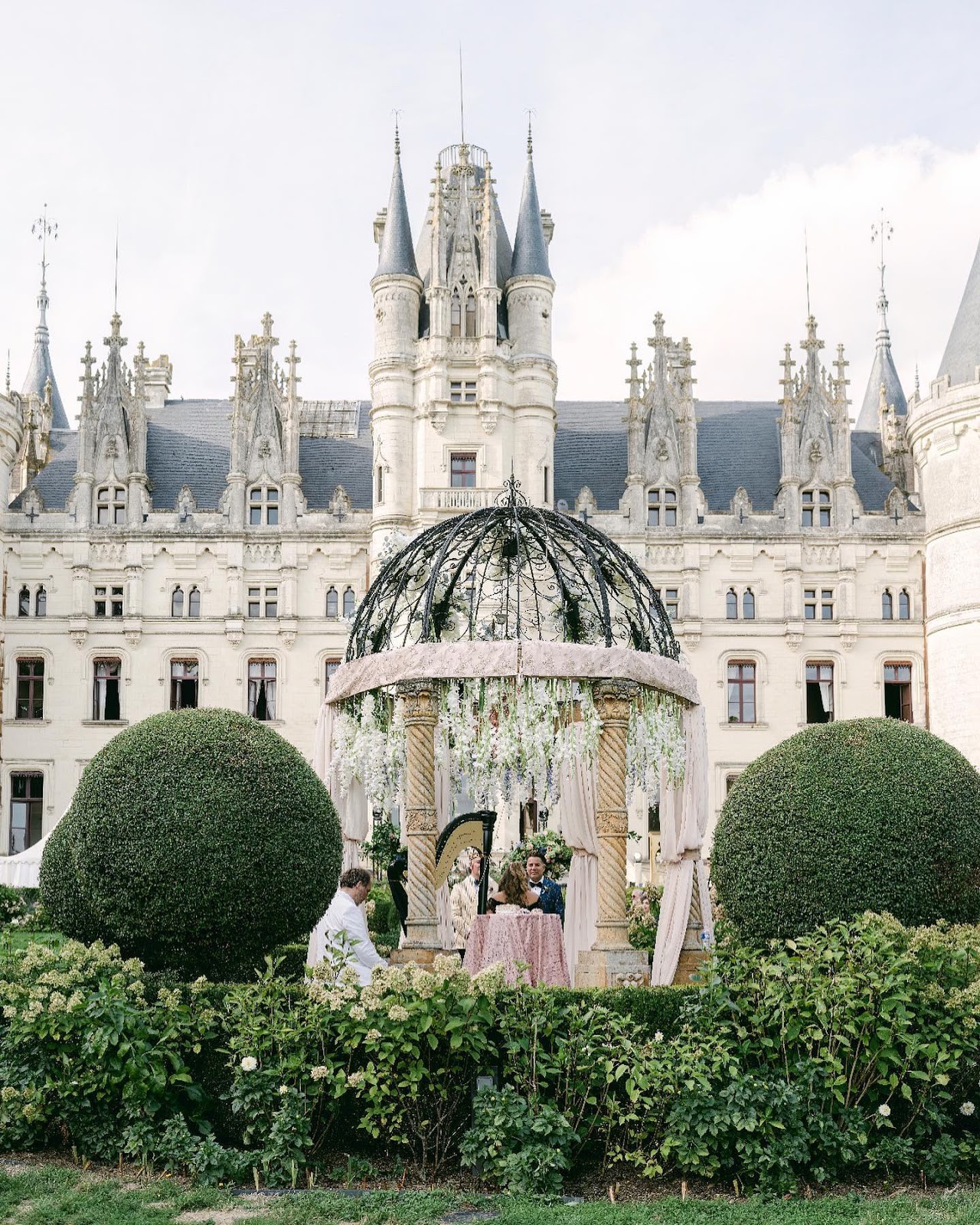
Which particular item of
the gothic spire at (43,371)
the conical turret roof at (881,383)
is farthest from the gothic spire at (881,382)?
the gothic spire at (43,371)

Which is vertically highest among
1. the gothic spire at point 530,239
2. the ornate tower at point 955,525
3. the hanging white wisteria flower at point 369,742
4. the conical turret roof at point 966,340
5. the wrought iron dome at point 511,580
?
the gothic spire at point 530,239

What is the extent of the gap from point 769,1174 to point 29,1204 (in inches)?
181

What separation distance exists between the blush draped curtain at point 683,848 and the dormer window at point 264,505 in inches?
1089

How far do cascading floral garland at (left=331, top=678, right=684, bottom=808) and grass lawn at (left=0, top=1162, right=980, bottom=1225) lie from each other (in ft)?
17.3

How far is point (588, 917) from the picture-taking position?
15734mm

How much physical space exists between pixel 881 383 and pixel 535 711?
40.8 metres

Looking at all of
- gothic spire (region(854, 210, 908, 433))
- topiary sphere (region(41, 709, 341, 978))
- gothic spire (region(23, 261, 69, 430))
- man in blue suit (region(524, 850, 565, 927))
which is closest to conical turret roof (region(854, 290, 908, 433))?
gothic spire (region(854, 210, 908, 433))

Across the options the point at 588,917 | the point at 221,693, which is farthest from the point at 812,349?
the point at 588,917

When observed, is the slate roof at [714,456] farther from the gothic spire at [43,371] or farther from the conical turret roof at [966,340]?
the gothic spire at [43,371]

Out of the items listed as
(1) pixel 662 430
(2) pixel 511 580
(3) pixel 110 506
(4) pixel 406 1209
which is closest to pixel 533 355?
(1) pixel 662 430

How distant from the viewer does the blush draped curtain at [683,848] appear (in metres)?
14.2

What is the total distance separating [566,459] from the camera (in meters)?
43.5

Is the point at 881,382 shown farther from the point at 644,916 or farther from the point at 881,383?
the point at 644,916

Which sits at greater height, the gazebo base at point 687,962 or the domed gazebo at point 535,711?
the domed gazebo at point 535,711
